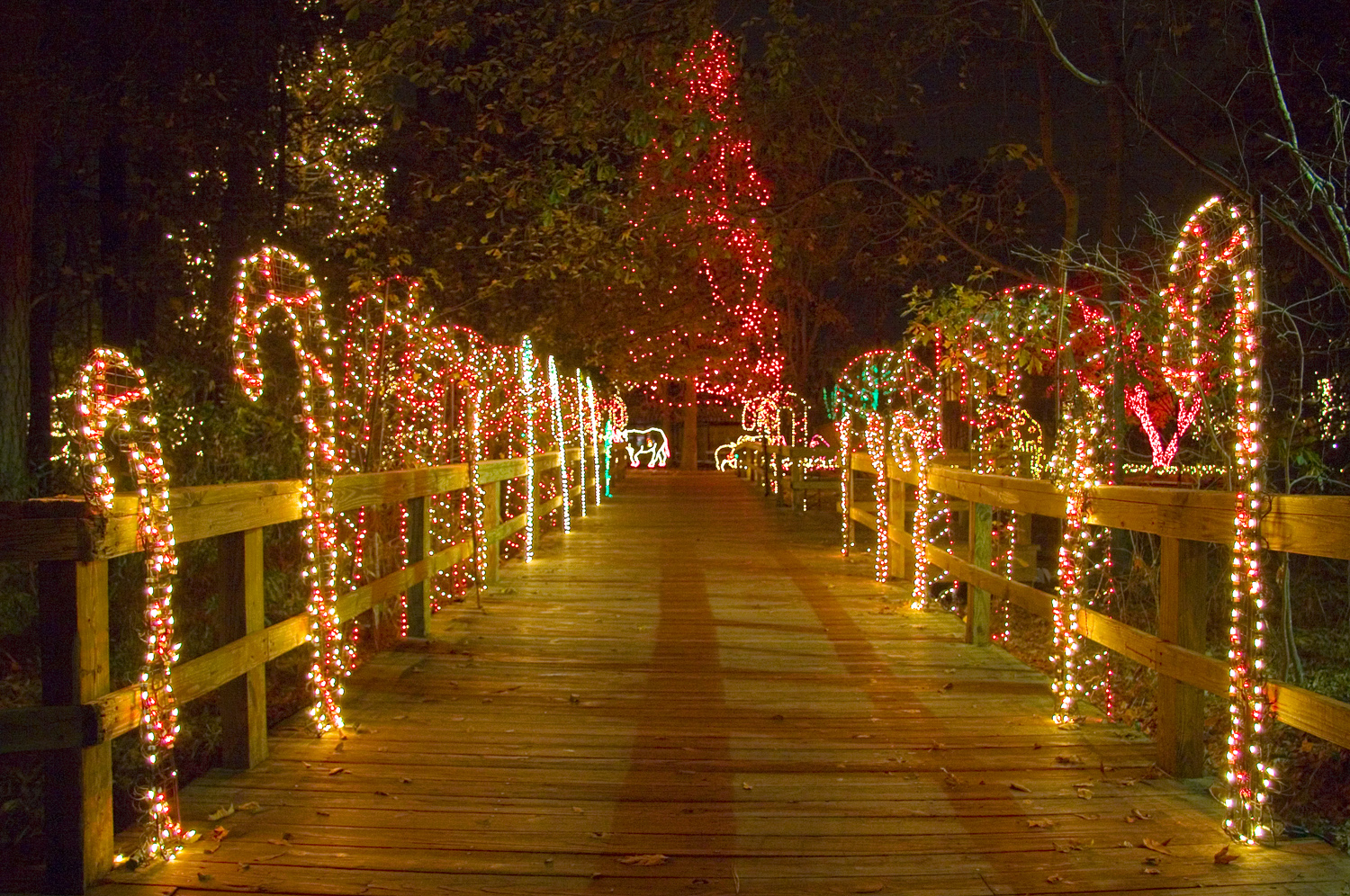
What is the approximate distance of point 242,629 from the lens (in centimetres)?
421

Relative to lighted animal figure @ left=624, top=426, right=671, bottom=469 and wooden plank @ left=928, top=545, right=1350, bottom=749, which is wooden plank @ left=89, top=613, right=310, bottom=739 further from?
lighted animal figure @ left=624, top=426, right=671, bottom=469

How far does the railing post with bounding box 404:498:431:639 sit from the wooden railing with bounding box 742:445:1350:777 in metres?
3.28

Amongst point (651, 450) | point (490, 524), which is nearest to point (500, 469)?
point (490, 524)

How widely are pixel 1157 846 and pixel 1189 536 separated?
3.47 ft

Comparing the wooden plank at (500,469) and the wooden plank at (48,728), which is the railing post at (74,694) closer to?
the wooden plank at (48,728)

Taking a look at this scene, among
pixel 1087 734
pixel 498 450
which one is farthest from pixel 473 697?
pixel 498 450

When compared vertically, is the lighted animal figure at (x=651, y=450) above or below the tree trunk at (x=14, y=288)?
below

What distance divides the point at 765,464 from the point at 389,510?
14.0m

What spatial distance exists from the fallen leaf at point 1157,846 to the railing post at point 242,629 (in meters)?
3.15

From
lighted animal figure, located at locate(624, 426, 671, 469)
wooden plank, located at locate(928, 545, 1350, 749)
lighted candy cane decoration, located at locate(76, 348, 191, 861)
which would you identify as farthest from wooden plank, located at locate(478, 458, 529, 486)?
lighted animal figure, located at locate(624, 426, 671, 469)

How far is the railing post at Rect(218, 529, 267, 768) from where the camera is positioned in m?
4.21

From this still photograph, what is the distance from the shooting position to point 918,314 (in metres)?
9.90

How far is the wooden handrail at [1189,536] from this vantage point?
3.19 meters

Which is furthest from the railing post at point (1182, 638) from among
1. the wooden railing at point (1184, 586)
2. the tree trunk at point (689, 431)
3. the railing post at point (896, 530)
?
the tree trunk at point (689, 431)
